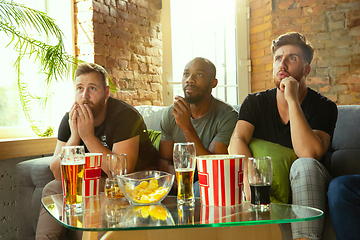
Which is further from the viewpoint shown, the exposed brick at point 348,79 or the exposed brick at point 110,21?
the exposed brick at point 348,79

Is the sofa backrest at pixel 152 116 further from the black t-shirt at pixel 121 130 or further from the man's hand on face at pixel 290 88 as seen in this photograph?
the man's hand on face at pixel 290 88

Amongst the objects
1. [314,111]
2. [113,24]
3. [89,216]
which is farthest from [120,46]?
[89,216]

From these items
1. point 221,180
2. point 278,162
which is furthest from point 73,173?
point 278,162

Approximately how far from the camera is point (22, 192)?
197 cm

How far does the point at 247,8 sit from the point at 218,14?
33 cm

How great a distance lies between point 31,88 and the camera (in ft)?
8.66

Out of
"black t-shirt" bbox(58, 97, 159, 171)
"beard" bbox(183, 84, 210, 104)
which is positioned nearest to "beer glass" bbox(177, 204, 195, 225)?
"black t-shirt" bbox(58, 97, 159, 171)

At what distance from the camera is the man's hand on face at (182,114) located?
1.74 m

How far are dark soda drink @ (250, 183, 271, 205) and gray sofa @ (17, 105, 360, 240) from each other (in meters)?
0.96

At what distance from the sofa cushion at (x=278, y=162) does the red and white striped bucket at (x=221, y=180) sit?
0.51m

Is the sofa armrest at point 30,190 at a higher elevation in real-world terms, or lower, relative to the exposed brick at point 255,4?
lower

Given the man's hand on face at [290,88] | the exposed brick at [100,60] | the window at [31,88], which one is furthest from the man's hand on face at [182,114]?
the exposed brick at [100,60]

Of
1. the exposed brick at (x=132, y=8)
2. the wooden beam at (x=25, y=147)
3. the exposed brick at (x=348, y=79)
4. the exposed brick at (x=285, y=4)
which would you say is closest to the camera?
the wooden beam at (x=25, y=147)

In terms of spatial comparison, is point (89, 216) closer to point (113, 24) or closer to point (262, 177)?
point (262, 177)
